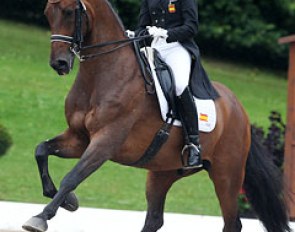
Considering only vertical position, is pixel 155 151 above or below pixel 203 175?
above

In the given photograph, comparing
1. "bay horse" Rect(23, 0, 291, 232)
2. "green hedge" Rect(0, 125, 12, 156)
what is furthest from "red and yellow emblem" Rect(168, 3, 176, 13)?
"green hedge" Rect(0, 125, 12, 156)

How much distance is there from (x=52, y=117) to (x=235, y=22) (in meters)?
9.84

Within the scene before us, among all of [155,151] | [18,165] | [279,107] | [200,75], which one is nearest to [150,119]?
[155,151]

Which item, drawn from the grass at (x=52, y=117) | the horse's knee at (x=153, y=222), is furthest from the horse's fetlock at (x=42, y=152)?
the grass at (x=52, y=117)

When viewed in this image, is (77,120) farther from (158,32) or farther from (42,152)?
(158,32)

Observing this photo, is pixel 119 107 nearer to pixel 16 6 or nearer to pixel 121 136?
pixel 121 136

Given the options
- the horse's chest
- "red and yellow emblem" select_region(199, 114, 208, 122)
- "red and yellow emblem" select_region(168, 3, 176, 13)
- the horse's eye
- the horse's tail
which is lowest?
the horse's tail

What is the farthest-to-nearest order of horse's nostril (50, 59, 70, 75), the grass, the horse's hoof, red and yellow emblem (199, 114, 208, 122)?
A: the grass, red and yellow emblem (199, 114, 208, 122), horse's nostril (50, 59, 70, 75), the horse's hoof

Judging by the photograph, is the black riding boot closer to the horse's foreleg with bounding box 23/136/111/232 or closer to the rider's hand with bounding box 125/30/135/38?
the rider's hand with bounding box 125/30/135/38

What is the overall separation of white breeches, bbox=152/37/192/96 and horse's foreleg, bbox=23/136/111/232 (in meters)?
0.94

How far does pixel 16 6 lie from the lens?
88.3ft

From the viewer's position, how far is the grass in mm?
13211

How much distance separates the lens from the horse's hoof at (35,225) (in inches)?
256

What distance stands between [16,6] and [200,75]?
1962cm
